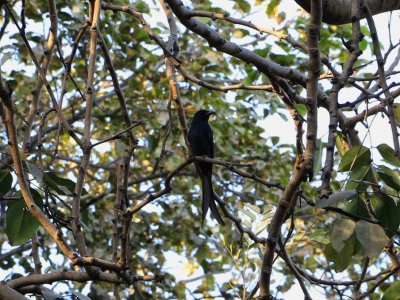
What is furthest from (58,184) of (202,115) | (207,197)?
(202,115)

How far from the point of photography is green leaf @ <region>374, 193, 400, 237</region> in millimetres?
1739

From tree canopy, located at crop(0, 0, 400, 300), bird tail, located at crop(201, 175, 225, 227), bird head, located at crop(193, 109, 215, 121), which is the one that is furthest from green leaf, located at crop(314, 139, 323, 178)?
bird head, located at crop(193, 109, 215, 121)

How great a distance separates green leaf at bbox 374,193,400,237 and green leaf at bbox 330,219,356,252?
20 cm

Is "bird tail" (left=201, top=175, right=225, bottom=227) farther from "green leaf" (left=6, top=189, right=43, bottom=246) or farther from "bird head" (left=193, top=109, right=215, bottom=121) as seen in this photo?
"green leaf" (left=6, top=189, right=43, bottom=246)

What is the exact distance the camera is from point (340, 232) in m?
1.56

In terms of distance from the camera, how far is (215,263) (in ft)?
18.8

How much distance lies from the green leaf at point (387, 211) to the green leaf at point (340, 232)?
20 centimetres

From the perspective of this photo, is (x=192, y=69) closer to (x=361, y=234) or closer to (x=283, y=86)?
(x=283, y=86)

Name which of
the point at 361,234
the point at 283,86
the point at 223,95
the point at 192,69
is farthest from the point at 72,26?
the point at 361,234

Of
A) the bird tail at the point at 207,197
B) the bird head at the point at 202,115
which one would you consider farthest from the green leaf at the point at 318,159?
the bird head at the point at 202,115

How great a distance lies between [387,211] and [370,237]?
258 mm

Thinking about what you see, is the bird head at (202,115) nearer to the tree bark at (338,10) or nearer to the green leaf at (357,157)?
the tree bark at (338,10)

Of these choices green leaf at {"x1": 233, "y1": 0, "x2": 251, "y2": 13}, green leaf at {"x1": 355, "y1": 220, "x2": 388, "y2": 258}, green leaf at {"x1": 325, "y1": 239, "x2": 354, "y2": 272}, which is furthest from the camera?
green leaf at {"x1": 233, "y1": 0, "x2": 251, "y2": 13}

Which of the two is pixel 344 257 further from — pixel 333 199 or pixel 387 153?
pixel 387 153
